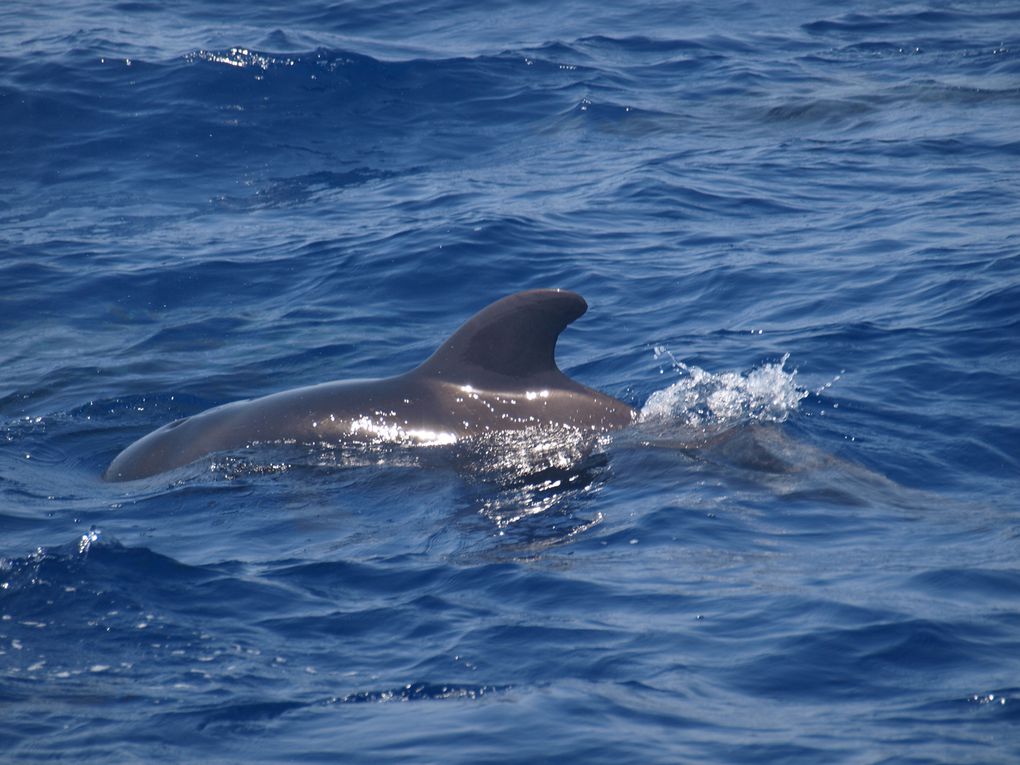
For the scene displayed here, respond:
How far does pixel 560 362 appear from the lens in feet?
44.9

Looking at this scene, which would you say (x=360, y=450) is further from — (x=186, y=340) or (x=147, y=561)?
(x=186, y=340)

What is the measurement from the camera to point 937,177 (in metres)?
18.5

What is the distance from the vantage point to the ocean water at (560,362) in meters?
6.70

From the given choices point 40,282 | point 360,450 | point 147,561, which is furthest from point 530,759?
point 40,282

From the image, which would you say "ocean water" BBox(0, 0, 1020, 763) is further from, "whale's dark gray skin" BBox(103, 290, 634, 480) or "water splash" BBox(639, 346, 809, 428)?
"whale's dark gray skin" BBox(103, 290, 634, 480)

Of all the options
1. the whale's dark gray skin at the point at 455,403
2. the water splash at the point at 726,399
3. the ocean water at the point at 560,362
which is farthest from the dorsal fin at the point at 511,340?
the water splash at the point at 726,399

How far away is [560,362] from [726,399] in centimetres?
267

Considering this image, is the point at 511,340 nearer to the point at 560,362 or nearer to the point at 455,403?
the point at 455,403

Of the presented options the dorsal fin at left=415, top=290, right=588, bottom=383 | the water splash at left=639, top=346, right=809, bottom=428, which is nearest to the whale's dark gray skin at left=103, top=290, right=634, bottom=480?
the dorsal fin at left=415, top=290, right=588, bottom=383

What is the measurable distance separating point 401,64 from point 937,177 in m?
10.3

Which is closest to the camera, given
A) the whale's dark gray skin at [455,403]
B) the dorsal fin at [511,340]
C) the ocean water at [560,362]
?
the ocean water at [560,362]

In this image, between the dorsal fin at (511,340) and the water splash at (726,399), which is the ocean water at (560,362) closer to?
the water splash at (726,399)

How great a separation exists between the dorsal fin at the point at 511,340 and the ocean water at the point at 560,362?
2.62 feet

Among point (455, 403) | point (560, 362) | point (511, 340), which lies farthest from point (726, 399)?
point (560, 362)
